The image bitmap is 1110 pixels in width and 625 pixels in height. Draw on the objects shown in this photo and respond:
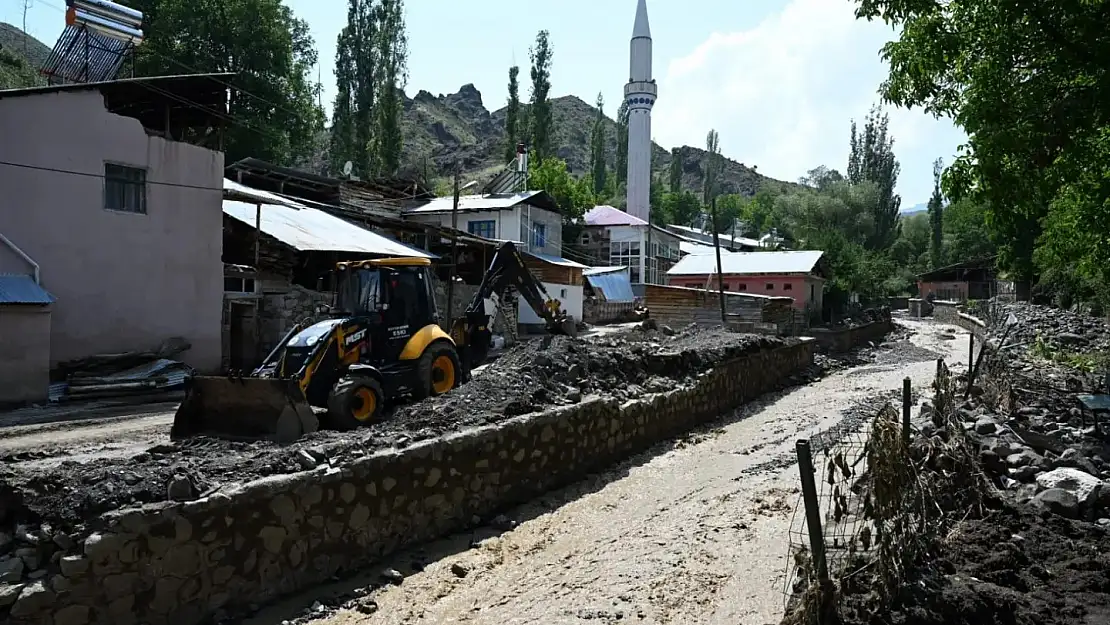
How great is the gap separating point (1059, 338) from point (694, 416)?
1267cm

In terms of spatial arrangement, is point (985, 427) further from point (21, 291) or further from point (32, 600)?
point (21, 291)

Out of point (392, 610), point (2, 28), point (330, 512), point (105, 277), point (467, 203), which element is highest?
point (2, 28)

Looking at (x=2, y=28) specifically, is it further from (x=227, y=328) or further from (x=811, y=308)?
(x=811, y=308)

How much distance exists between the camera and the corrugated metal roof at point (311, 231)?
1844 cm

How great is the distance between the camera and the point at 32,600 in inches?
185

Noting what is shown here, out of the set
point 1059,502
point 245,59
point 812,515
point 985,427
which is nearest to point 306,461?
point 812,515

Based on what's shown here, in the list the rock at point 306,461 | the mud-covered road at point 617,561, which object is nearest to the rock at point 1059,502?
the mud-covered road at point 617,561

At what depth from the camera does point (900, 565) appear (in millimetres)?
4707

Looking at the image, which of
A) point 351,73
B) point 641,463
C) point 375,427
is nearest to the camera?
point 375,427

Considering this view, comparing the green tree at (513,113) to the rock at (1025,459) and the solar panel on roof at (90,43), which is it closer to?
the solar panel on roof at (90,43)

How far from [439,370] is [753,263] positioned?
98.6 feet

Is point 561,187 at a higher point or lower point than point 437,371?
higher

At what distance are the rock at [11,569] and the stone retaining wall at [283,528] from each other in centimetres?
8

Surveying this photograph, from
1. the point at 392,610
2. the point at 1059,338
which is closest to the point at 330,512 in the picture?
the point at 392,610
